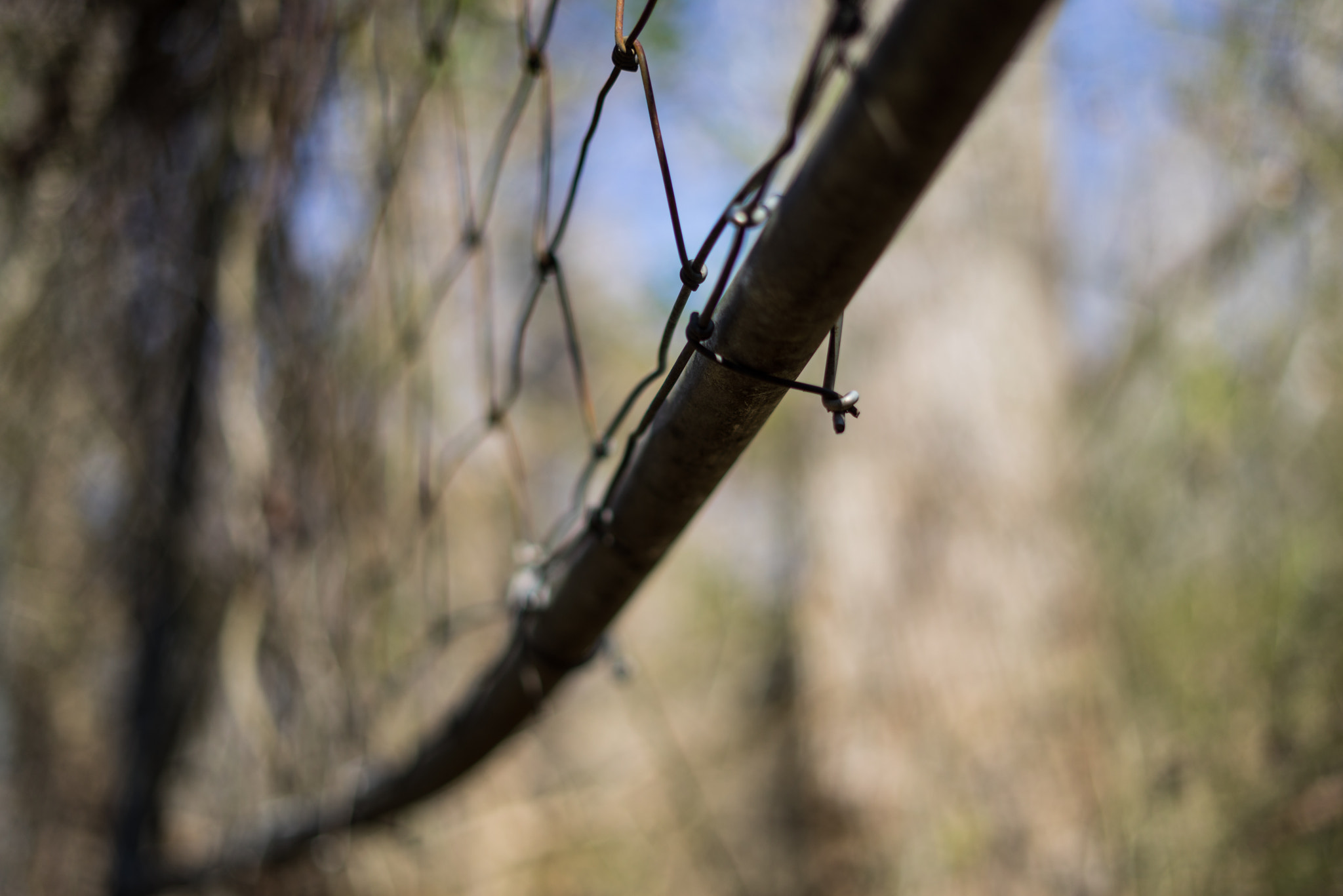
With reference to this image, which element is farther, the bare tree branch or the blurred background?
the blurred background

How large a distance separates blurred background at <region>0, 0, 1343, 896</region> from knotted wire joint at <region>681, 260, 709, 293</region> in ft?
1.05

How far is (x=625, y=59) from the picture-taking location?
41 cm

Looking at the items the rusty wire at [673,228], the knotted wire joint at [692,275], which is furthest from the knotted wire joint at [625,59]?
the knotted wire joint at [692,275]

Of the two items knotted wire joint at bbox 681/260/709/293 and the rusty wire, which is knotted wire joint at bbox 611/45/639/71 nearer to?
the rusty wire

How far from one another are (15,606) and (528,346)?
10.9ft

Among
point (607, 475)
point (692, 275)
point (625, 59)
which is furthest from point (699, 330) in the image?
point (607, 475)

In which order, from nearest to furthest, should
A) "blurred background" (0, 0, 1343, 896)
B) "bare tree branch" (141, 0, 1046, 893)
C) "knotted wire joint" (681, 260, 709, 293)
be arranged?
1. "bare tree branch" (141, 0, 1046, 893)
2. "knotted wire joint" (681, 260, 709, 293)
3. "blurred background" (0, 0, 1343, 896)

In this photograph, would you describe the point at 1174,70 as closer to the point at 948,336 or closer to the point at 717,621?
the point at 948,336

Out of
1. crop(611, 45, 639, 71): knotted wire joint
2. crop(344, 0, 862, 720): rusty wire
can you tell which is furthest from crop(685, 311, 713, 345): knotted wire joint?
crop(611, 45, 639, 71): knotted wire joint

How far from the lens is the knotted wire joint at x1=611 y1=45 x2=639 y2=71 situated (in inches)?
16.0

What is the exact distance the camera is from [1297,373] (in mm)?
2033

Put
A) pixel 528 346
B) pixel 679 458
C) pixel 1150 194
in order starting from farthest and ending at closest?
pixel 528 346, pixel 1150 194, pixel 679 458

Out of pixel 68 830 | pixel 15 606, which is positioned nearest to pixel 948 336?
pixel 68 830

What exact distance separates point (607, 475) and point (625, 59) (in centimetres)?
178
